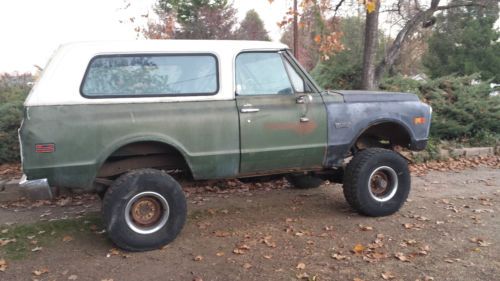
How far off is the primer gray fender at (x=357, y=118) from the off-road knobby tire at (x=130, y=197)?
69.4 inches

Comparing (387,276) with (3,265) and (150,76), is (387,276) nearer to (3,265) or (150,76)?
(150,76)

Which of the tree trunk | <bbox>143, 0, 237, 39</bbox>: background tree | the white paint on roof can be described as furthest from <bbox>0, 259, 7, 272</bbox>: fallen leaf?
<bbox>143, 0, 237, 39</bbox>: background tree

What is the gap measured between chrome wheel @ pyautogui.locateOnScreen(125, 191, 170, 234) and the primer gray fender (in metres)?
1.88

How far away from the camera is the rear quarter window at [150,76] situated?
4.20 meters

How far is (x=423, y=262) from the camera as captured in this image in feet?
13.3

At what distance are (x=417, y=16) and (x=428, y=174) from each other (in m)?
4.90

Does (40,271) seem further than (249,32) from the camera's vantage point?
No

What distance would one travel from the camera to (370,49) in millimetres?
9930

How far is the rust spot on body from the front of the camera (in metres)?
4.74

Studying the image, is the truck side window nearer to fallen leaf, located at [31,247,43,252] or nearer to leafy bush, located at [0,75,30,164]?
fallen leaf, located at [31,247,43,252]

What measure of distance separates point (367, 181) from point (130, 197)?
2.63 meters

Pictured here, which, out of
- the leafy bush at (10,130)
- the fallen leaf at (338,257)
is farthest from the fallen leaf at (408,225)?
the leafy bush at (10,130)

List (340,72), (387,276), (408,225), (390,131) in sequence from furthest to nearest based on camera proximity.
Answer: (340,72)
(390,131)
(408,225)
(387,276)

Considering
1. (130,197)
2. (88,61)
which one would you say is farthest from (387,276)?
(88,61)
